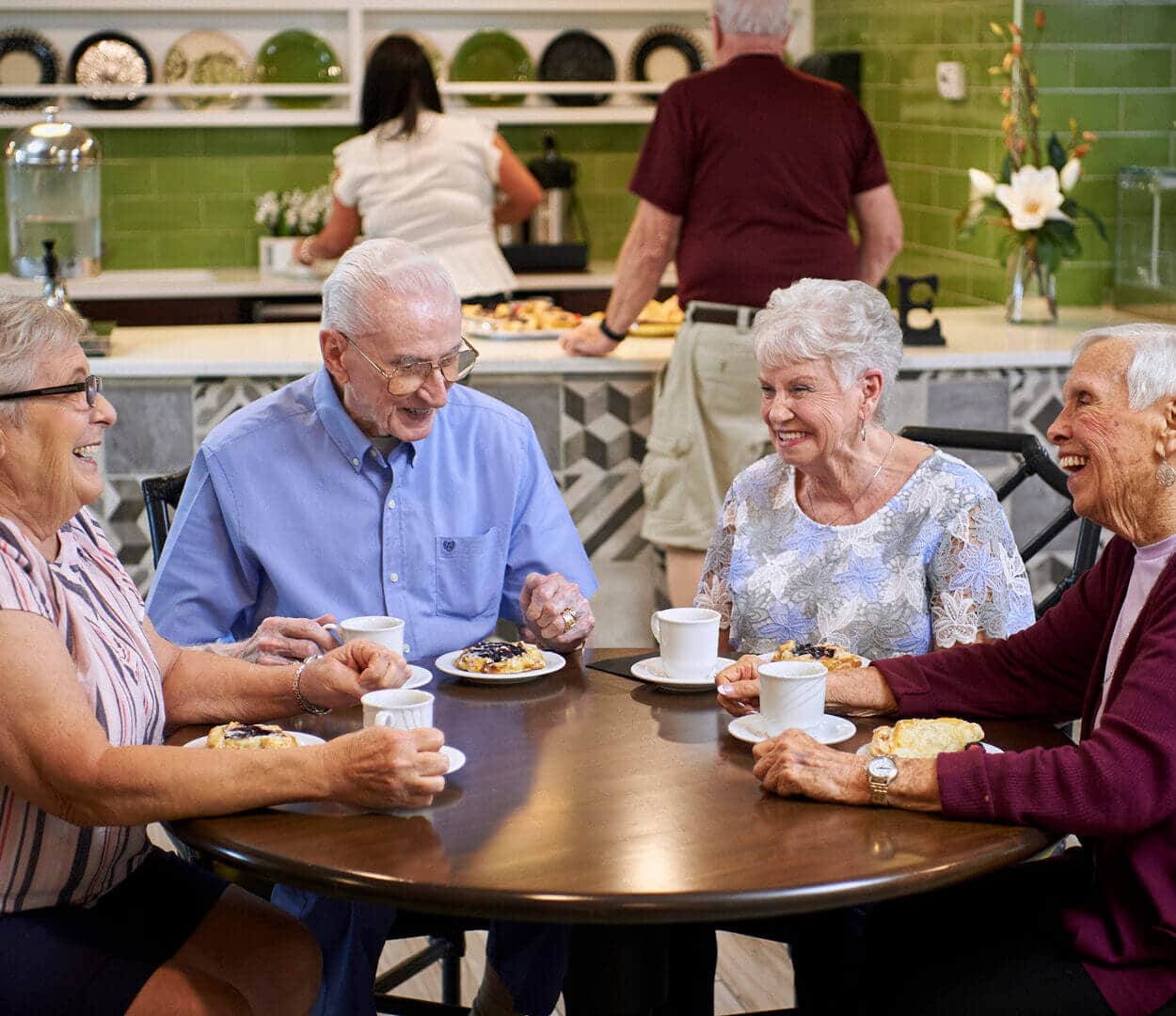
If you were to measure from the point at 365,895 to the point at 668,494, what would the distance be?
251cm

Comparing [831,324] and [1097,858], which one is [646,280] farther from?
[1097,858]

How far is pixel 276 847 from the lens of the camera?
1537mm

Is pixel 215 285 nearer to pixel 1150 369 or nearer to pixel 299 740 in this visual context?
pixel 299 740

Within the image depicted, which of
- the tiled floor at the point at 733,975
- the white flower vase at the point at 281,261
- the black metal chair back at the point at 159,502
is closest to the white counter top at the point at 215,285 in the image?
the white flower vase at the point at 281,261

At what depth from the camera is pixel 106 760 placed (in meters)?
1.62

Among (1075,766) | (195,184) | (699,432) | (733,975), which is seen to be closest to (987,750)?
(1075,766)

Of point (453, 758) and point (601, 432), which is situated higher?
point (601, 432)

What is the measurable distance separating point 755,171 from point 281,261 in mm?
2871

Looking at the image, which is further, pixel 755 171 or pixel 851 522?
pixel 755 171

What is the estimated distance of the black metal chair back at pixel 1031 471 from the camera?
8.52 feet

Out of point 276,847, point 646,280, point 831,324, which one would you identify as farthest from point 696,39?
point 276,847

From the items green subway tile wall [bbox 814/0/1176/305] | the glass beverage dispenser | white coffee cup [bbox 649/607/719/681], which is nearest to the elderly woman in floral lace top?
white coffee cup [bbox 649/607/719/681]

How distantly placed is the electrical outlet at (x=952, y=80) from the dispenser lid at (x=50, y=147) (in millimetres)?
2716

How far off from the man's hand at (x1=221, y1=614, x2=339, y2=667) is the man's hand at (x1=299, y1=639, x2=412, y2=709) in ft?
0.49
